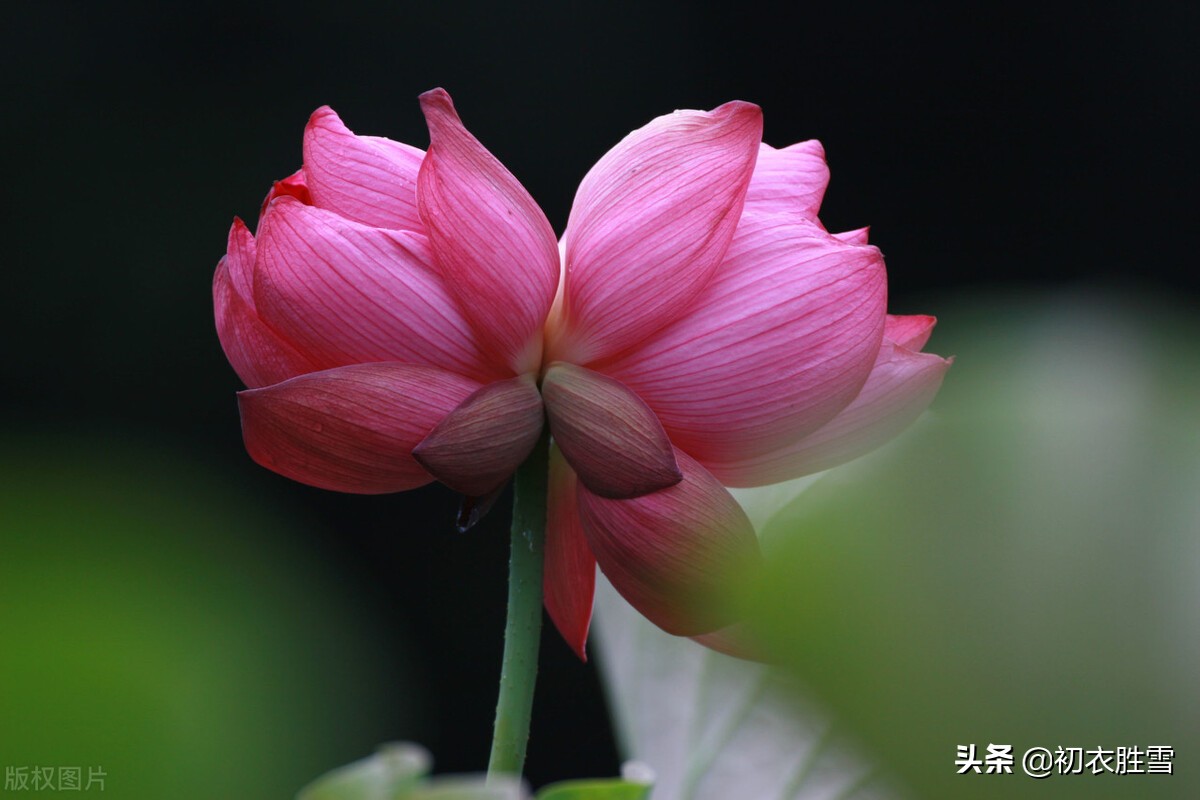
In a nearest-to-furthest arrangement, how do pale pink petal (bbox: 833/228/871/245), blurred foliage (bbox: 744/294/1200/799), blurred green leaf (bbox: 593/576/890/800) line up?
1. blurred foliage (bbox: 744/294/1200/799)
2. blurred green leaf (bbox: 593/576/890/800)
3. pale pink petal (bbox: 833/228/871/245)

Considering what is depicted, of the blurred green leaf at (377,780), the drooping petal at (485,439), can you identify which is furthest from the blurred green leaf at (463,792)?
the drooping petal at (485,439)

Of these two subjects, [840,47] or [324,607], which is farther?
[840,47]

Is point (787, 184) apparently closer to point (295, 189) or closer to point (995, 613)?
point (295, 189)

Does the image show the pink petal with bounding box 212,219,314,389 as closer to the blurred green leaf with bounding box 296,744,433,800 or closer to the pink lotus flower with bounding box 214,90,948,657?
the pink lotus flower with bounding box 214,90,948,657

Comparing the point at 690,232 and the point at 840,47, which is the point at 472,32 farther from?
the point at 690,232

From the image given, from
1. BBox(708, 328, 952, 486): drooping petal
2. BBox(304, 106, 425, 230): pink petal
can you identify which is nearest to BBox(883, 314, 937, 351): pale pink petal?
BBox(708, 328, 952, 486): drooping petal

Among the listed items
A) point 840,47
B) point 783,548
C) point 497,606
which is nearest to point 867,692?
point 783,548

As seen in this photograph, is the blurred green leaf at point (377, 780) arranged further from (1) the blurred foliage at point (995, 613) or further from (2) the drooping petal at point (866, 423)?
(2) the drooping petal at point (866, 423)
